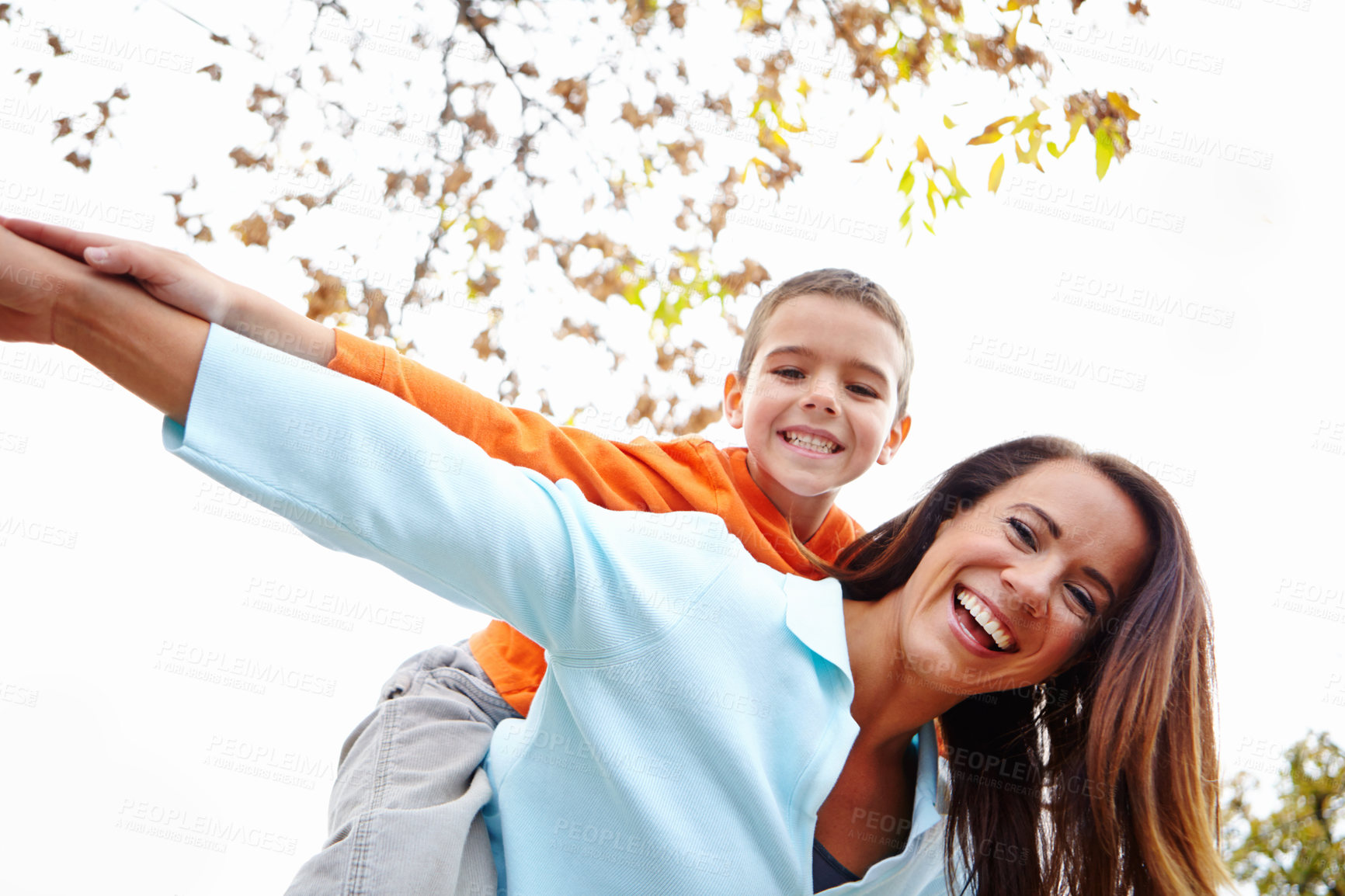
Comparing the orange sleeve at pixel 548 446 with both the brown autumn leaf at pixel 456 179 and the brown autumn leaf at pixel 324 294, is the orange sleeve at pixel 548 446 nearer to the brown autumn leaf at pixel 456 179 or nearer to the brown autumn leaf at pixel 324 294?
the brown autumn leaf at pixel 324 294

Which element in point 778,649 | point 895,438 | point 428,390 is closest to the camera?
point 778,649

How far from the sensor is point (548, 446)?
1.99m

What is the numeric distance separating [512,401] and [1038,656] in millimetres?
2135

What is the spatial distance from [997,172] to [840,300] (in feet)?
3.22

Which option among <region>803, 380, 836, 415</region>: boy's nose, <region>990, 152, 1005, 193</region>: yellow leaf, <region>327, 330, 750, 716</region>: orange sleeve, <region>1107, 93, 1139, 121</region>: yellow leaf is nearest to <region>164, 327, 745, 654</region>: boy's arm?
<region>327, 330, 750, 716</region>: orange sleeve

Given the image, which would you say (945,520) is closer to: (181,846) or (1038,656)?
(1038,656)

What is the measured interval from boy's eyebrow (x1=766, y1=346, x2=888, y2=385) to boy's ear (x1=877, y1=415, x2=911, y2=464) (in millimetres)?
187

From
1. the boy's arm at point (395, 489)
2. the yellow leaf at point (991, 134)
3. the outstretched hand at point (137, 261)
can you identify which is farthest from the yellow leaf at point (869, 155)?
the outstretched hand at point (137, 261)

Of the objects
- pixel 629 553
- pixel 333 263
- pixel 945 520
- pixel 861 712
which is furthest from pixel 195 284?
pixel 333 263

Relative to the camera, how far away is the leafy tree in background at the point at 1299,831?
4.15 meters

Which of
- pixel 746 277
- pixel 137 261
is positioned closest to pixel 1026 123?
pixel 746 277

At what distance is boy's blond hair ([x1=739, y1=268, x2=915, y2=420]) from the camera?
2.38 metres

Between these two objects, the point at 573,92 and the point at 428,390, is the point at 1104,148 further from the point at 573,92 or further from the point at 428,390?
the point at 428,390

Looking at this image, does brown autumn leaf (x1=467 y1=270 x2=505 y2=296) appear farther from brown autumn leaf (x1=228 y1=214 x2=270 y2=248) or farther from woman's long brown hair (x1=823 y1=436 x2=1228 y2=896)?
woman's long brown hair (x1=823 y1=436 x2=1228 y2=896)
